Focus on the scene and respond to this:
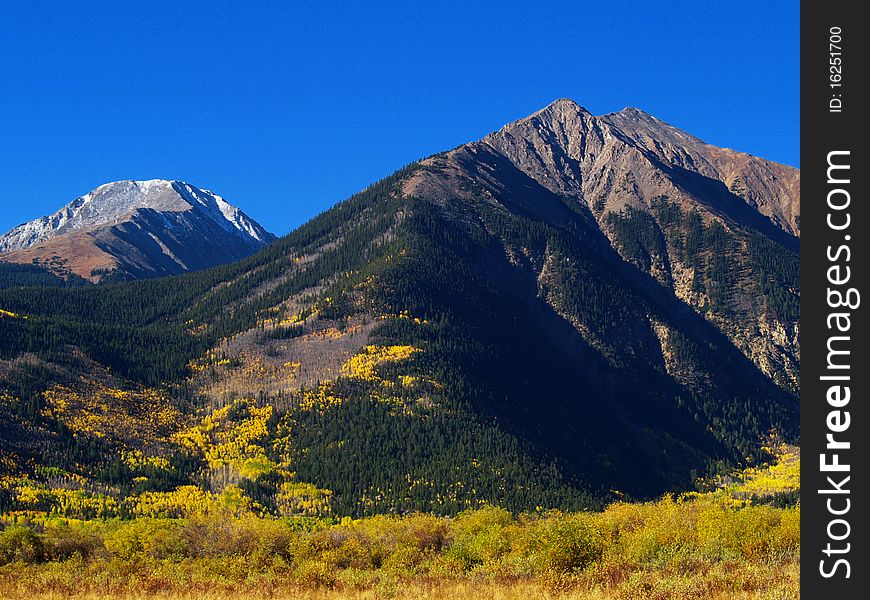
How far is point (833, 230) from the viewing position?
19.1m

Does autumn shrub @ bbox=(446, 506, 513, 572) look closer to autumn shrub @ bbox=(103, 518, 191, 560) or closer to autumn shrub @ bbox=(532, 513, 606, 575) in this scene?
autumn shrub @ bbox=(532, 513, 606, 575)

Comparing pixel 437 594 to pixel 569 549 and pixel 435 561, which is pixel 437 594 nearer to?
pixel 569 549

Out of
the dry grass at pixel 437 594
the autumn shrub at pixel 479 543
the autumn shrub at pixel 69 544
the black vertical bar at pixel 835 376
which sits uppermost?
the black vertical bar at pixel 835 376

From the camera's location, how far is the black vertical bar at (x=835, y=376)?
1839 centimetres

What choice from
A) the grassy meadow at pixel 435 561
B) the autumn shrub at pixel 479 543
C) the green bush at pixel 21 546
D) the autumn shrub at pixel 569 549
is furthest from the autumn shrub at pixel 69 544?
the autumn shrub at pixel 569 549

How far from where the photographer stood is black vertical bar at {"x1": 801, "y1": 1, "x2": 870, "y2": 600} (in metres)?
18.4

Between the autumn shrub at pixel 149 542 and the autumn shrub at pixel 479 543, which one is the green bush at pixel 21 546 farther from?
the autumn shrub at pixel 479 543

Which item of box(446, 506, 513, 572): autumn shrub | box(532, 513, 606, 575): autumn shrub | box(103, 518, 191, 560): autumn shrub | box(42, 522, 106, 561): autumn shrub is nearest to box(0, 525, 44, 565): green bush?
box(42, 522, 106, 561): autumn shrub

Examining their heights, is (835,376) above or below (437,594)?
above

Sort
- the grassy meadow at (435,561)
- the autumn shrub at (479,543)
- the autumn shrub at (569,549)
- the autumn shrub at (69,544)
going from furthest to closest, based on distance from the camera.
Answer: the autumn shrub at (69,544) < the autumn shrub at (479,543) < the autumn shrub at (569,549) < the grassy meadow at (435,561)

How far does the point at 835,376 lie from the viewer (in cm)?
1858

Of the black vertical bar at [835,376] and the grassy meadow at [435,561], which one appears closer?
the black vertical bar at [835,376]

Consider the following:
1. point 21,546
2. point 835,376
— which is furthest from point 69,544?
point 835,376

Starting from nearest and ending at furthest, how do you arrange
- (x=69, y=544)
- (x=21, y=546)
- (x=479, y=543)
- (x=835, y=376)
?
(x=835, y=376)
(x=479, y=543)
(x=21, y=546)
(x=69, y=544)
